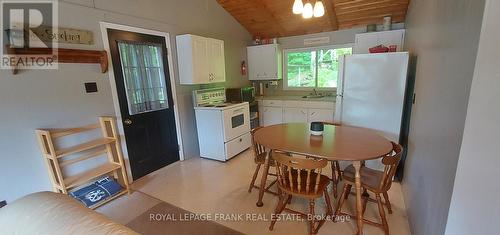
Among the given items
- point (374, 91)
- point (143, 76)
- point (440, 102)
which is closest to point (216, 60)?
point (143, 76)

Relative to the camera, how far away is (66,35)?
2.26m

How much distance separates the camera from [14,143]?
2.02m

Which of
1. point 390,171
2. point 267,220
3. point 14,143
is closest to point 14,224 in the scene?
point 14,143

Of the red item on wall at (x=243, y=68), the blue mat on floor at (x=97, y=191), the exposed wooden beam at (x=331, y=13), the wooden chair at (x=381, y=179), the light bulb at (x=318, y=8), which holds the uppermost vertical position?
the exposed wooden beam at (x=331, y=13)

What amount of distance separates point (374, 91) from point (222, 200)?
227cm

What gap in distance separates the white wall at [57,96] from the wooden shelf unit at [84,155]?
0.10m

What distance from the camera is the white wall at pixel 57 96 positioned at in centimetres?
199

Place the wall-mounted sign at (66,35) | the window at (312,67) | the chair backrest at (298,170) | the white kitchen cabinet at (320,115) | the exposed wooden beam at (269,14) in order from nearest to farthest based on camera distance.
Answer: the chair backrest at (298,170)
the wall-mounted sign at (66,35)
the exposed wooden beam at (269,14)
the white kitchen cabinet at (320,115)
the window at (312,67)

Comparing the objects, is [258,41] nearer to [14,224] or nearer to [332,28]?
[332,28]

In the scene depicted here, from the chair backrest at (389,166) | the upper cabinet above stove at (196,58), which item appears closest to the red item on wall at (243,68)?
the upper cabinet above stove at (196,58)

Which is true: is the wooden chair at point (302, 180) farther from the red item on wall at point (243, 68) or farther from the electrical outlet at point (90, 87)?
the red item on wall at point (243, 68)

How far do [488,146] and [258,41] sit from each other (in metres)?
4.38

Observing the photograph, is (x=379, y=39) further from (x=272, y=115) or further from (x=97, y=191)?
(x=97, y=191)

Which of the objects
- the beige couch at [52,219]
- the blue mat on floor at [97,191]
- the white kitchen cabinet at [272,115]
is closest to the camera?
the beige couch at [52,219]
